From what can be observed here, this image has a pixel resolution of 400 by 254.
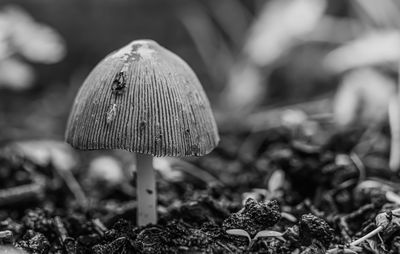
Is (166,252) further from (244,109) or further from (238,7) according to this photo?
(238,7)

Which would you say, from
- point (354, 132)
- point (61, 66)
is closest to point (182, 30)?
point (61, 66)

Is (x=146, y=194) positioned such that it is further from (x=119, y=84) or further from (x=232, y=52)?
(x=232, y=52)

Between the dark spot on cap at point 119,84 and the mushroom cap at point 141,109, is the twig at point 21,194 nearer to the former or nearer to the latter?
the mushroom cap at point 141,109

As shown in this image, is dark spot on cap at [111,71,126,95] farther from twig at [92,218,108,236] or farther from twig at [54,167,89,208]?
twig at [54,167,89,208]

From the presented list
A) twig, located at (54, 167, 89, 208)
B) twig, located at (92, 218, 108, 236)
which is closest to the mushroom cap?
twig, located at (92, 218, 108, 236)

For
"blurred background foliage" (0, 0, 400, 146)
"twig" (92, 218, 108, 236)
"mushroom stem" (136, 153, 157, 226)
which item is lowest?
"twig" (92, 218, 108, 236)

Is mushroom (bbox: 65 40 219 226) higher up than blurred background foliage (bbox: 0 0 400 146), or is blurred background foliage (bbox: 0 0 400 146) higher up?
blurred background foliage (bbox: 0 0 400 146)

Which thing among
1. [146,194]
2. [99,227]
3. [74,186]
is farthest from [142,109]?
[74,186]
